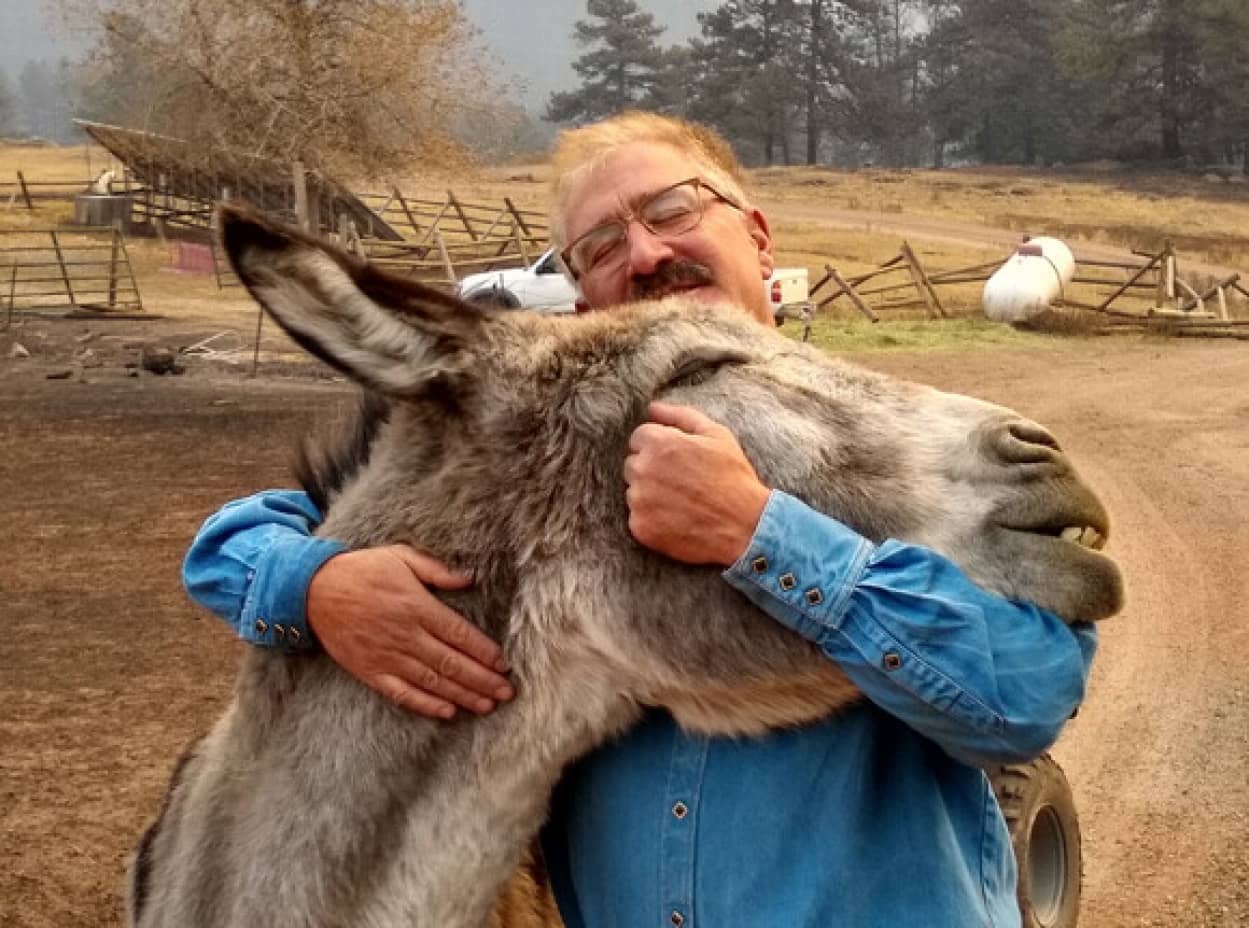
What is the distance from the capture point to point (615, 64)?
246 feet

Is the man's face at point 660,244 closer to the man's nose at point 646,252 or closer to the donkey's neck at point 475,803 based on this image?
the man's nose at point 646,252

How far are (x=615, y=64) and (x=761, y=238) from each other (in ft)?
246

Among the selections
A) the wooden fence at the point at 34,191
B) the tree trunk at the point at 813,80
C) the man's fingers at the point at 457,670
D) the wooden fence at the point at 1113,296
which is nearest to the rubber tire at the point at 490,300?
the man's fingers at the point at 457,670

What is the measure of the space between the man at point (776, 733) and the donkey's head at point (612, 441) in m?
0.07

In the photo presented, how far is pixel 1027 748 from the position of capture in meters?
1.96

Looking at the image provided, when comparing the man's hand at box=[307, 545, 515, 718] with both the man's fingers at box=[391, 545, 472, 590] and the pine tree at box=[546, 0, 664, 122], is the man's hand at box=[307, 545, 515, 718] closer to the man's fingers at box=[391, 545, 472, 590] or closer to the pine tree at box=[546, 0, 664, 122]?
the man's fingers at box=[391, 545, 472, 590]

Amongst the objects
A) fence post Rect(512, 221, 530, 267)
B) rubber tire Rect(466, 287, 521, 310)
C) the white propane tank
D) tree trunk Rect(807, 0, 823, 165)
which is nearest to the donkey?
rubber tire Rect(466, 287, 521, 310)

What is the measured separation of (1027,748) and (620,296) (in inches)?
46.4

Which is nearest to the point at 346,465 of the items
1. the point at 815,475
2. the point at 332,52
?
the point at 815,475

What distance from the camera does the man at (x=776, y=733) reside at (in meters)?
1.91

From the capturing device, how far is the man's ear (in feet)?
9.16

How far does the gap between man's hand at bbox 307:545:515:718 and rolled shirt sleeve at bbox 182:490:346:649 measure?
0.09m

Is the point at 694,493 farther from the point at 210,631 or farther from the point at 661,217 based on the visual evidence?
the point at 210,631

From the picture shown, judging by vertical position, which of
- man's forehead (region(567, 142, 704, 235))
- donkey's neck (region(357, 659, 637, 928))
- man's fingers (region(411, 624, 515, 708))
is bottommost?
donkey's neck (region(357, 659, 637, 928))
